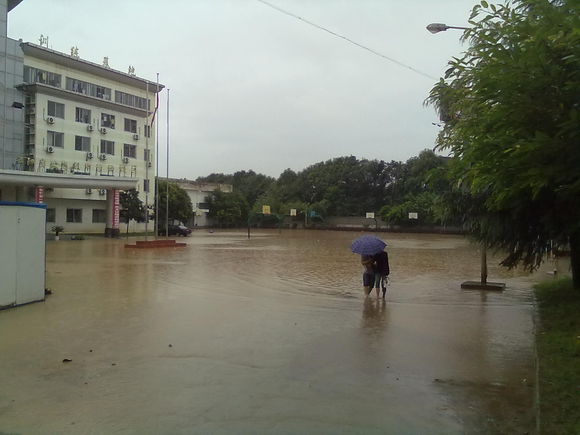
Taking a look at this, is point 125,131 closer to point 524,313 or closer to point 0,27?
point 0,27

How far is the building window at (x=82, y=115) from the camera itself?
156 ft

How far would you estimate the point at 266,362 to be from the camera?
6.57 metres

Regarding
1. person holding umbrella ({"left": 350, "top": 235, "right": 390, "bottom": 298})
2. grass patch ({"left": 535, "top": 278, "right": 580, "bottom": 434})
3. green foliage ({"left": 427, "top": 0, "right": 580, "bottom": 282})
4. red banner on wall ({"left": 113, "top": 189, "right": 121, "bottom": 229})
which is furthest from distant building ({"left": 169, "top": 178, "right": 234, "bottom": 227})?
green foliage ({"left": 427, "top": 0, "right": 580, "bottom": 282})

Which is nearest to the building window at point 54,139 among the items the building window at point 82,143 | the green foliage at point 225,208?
the building window at point 82,143

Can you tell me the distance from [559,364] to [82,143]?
158ft

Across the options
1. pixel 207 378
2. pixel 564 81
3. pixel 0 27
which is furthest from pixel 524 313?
pixel 0 27

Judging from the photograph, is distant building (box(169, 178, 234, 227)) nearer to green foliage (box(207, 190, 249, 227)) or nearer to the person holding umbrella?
green foliage (box(207, 190, 249, 227))

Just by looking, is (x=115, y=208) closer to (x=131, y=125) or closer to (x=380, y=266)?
(x=131, y=125)

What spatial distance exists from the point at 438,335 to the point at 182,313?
464 cm

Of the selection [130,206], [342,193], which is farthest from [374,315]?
[342,193]

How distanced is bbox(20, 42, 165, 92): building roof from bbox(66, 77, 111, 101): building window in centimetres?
114

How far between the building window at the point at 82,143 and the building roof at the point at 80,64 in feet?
20.3

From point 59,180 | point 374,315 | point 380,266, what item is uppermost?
point 59,180

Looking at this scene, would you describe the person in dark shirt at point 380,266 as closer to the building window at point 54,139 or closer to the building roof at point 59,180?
the building roof at point 59,180
